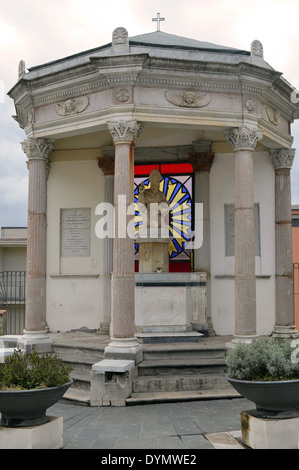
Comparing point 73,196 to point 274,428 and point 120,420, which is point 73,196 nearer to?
point 120,420

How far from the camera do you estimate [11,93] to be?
35.5 feet

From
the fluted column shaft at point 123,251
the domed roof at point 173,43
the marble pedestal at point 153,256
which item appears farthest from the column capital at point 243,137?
the marble pedestal at point 153,256

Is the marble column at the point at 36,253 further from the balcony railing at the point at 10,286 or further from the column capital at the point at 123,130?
the balcony railing at the point at 10,286

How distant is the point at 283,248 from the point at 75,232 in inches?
199

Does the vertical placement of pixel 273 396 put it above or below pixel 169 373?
above

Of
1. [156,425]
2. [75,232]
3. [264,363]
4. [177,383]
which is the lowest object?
[156,425]

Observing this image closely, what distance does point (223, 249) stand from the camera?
1195 centimetres

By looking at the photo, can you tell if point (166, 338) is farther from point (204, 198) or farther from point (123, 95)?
point (123, 95)

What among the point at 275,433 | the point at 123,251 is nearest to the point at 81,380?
the point at 123,251

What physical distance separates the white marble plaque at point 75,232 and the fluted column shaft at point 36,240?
2.22 m
